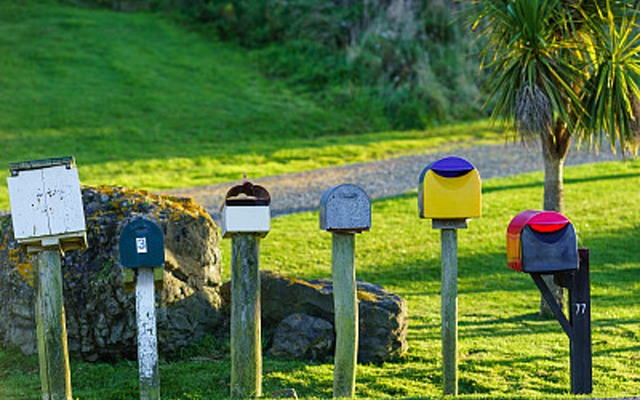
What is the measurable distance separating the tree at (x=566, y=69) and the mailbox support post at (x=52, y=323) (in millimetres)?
5514

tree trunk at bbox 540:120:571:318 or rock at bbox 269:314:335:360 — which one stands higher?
tree trunk at bbox 540:120:571:318

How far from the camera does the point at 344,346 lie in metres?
6.02

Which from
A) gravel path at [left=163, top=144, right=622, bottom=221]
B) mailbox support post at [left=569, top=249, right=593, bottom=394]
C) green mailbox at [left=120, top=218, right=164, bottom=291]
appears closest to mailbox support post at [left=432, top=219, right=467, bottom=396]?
mailbox support post at [left=569, top=249, right=593, bottom=394]

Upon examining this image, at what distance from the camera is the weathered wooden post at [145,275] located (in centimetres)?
545

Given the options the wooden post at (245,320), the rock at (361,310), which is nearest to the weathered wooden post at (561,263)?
the rock at (361,310)

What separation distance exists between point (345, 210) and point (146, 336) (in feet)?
6.31

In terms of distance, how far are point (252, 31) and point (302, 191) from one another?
18.2 m

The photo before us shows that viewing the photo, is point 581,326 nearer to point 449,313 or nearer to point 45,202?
point 449,313

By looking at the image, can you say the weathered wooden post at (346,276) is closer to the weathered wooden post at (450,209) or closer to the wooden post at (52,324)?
the weathered wooden post at (450,209)

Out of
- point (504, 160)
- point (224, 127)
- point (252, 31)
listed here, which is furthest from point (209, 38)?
point (504, 160)

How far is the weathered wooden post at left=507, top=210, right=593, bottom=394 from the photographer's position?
19.6 feet

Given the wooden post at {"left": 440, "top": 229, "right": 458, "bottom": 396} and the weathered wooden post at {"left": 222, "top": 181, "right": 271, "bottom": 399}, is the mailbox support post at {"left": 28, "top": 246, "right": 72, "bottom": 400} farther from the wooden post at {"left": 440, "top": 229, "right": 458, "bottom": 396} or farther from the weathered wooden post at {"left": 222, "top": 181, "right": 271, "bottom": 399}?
the wooden post at {"left": 440, "top": 229, "right": 458, "bottom": 396}

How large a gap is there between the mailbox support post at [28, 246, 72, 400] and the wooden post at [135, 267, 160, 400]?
66 cm

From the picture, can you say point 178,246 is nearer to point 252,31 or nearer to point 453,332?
point 453,332
